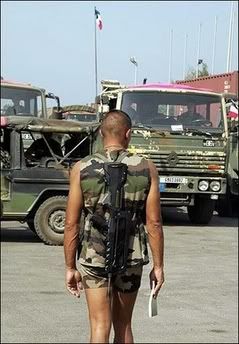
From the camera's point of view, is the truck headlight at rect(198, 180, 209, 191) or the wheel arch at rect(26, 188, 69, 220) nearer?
the truck headlight at rect(198, 180, 209, 191)

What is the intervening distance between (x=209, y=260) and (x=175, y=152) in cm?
853

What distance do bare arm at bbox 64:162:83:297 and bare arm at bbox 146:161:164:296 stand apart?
140mm

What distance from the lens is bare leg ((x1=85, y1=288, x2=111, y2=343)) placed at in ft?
4.70

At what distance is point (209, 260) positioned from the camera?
11.5m

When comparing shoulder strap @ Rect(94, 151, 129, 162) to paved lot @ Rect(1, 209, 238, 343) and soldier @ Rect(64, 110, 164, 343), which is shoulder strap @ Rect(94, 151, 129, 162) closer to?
soldier @ Rect(64, 110, 164, 343)

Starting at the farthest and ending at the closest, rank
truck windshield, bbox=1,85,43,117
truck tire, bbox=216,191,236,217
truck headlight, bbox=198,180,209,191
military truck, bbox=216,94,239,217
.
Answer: truck tire, bbox=216,191,236,217 → military truck, bbox=216,94,239,217 → truck windshield, bbox=1,85,43,117 → truck headlight, bbox=198,180,209,191

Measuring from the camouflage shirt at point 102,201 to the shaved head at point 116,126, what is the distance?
62 mm

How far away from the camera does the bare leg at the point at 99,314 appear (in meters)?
1.43

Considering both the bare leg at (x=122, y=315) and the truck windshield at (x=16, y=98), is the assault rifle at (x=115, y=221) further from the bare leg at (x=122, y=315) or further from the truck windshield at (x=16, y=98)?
the truck windshield at (x=16, y=98)

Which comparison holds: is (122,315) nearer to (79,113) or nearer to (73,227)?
(73,227)

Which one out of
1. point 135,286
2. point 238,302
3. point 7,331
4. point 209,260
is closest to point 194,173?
point 135,286

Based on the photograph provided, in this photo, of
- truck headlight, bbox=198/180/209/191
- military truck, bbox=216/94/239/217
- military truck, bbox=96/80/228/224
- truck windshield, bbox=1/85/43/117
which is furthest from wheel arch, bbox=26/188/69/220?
military truck, bbox=96/80/228/224

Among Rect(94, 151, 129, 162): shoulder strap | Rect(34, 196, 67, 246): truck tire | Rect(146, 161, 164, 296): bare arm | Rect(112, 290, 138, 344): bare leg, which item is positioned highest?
Rect(94, 151, 129, 162): shoulder strap

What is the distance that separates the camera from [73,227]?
1463 mm
